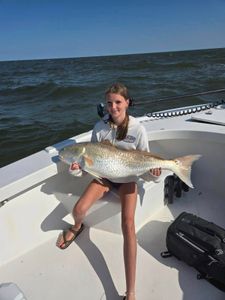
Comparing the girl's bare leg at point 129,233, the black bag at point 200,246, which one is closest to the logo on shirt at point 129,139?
the girl's bare leg at point 129,233

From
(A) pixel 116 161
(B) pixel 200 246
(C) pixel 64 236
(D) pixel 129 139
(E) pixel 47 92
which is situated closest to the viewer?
(A) pixel 116 161

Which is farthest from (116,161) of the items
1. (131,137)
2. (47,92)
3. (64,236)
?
(47,92)

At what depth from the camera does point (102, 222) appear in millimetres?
2961

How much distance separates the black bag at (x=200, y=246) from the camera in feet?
7.66

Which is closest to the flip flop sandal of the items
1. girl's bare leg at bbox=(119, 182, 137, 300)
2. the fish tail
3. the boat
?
the boat

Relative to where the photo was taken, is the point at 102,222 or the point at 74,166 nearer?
the point at 74,166

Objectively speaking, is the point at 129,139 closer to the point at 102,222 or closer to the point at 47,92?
the point at 102,222

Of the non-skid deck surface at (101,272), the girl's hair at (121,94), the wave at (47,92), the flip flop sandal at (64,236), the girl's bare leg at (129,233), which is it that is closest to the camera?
the girl's bare leg at (129,233)

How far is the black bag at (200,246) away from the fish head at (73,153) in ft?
3.30

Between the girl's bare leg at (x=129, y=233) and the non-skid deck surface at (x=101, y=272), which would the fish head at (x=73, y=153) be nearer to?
the girl's bare leg at (x=129, y=233)

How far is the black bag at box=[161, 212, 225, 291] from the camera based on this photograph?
2334mm

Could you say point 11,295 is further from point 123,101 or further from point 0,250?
point 123,101

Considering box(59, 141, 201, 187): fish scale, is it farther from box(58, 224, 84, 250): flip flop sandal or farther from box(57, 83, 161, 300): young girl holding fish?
box(58, 224, 84, 250): flip flop sandal

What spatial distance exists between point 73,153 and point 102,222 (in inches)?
34.6
